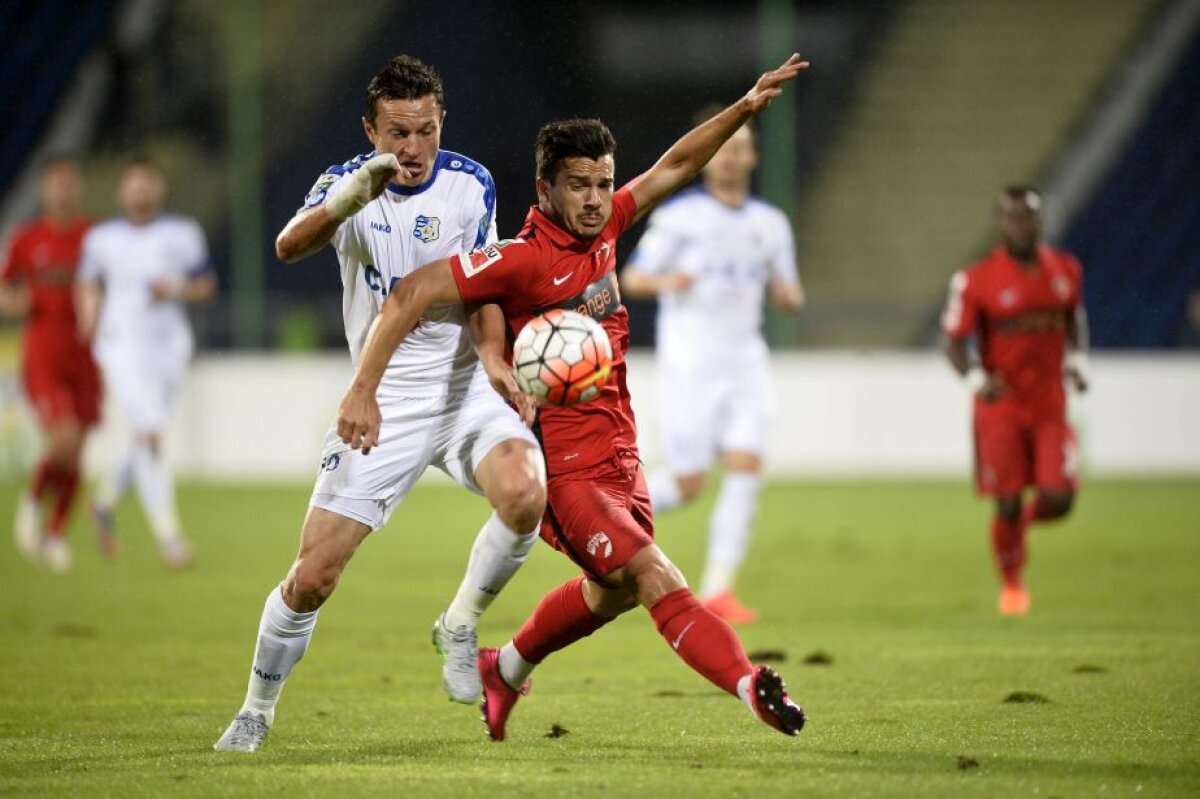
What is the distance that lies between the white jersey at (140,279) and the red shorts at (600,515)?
7.96 metres

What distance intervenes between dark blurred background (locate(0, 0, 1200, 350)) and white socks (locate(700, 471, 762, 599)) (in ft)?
36.4

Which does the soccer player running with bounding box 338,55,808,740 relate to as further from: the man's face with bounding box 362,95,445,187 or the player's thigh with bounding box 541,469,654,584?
the man's face with bounding box 362,95,445,187

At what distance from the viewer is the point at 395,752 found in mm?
5711

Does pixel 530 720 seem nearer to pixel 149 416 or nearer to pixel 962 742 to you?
pixel 962 742

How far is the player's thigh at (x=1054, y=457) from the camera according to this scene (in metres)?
9.81

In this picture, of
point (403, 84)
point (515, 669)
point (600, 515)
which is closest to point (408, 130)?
point (403, 84)

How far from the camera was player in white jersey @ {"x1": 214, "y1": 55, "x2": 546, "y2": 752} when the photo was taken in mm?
5727

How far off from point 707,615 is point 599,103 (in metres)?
19.7

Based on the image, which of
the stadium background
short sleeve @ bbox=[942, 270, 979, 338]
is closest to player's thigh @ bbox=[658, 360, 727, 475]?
the stadium background

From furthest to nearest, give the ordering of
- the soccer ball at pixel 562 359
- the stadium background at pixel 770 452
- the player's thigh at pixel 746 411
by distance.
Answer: the player's thigh at pixel 746 411
the stadium background at pixel 770 452
the soccer ball at pixel 562 359

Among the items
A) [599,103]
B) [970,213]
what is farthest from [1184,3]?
[599,103]

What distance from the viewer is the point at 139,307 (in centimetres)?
1331

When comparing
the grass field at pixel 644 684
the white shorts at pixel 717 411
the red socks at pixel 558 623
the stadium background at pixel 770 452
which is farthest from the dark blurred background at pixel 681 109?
the red socks at pixel 558 623

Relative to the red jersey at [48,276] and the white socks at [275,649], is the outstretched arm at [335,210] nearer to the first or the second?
the white socks at [275,649]
